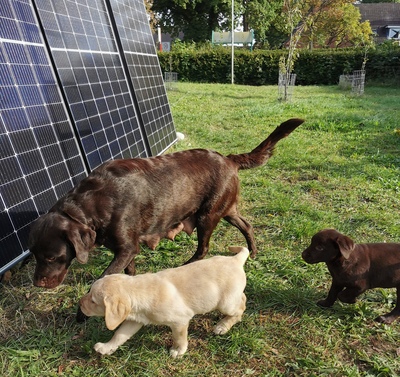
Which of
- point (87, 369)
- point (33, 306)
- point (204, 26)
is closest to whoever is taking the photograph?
point (87, 369)

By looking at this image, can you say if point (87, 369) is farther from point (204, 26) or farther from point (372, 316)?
point (204, 26)

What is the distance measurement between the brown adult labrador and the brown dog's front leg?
108cm

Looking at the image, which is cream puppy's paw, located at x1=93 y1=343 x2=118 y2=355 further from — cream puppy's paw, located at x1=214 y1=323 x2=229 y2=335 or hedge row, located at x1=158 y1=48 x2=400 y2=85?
hedge row, located at x1=158 y1=48 x2=400 y2=85

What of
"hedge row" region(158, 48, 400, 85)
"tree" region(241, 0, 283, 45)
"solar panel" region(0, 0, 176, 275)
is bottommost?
"hedge row" region(158, 48, 400, 85)

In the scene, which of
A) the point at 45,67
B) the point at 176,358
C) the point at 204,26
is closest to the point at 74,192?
the point at 176,358

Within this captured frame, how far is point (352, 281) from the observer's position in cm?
334

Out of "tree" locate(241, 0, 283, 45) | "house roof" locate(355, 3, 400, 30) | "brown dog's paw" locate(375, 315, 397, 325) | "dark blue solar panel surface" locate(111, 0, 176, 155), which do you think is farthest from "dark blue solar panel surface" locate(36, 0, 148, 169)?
"house roof" locate(355, 3, 400, 30)

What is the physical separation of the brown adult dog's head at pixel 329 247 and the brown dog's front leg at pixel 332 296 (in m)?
0.26

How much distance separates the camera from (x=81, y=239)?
3.21 m

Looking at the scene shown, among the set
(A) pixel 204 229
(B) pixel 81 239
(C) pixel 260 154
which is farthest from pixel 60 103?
(C) pixel 260 154

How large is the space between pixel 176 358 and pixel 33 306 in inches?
60.4

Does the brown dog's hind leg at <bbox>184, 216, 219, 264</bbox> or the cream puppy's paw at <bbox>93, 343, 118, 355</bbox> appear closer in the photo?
the cream puppy's paw at <bbox>93, 343, 118, 355</bbox>

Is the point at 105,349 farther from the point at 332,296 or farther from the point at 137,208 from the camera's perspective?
the point at 332,296

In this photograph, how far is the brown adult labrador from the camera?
3209 millimetres
